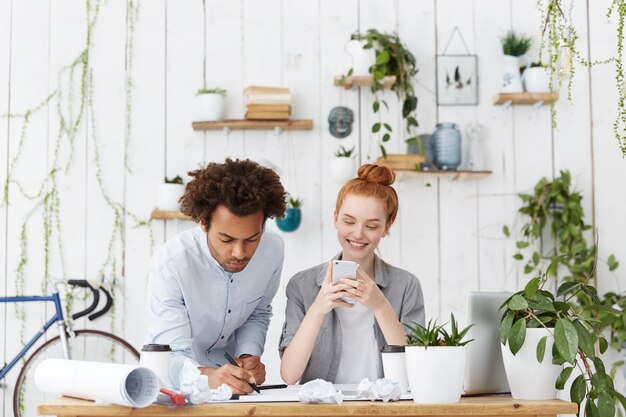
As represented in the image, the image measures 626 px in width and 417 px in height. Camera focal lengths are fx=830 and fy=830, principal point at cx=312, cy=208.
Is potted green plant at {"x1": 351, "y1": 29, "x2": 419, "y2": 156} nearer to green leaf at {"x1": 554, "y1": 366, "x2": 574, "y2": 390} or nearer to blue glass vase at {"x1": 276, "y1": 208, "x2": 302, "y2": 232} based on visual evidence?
blue glass vase at {"x1": 276, "y1": 208, "x2": 302, "y2": 232}

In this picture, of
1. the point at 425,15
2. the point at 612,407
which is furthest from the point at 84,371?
the point at 425,15

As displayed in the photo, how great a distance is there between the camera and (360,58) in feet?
13.0

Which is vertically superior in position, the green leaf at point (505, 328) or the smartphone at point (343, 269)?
the smartphone at point (343, 269)

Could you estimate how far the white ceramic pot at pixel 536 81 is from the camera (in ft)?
13.2

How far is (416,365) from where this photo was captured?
66.2 inches

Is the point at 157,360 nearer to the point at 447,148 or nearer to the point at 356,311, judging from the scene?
the point at 356,311

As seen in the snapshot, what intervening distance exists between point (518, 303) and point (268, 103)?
7.76ft

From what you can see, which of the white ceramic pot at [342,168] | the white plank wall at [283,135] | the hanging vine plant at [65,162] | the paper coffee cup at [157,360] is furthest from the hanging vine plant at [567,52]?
the hanging vine plant at [65,162]

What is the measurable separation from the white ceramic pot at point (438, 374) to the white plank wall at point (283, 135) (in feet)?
7.60

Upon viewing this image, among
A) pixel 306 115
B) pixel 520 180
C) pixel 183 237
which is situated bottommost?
pixel 183 237

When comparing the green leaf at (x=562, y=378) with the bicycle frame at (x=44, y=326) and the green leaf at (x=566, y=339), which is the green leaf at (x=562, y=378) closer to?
the green leaf at (x=566, y=339)

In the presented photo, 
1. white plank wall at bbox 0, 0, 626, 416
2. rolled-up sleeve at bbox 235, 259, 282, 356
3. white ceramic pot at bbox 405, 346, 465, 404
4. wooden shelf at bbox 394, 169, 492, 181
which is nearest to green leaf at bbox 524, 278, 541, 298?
white ceramic pot at bbox 405, 346, 465, 404

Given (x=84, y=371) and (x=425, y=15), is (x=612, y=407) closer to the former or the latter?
(x=84, y=371)

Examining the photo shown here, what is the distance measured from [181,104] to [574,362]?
2.73m
